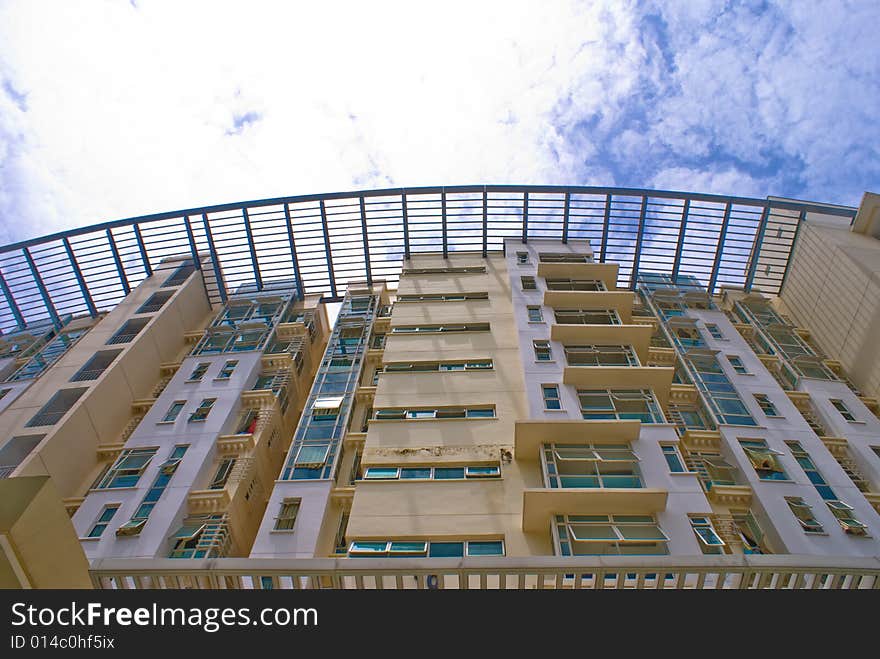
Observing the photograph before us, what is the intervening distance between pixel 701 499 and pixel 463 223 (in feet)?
85.5

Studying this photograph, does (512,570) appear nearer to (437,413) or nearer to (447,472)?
(447,472)

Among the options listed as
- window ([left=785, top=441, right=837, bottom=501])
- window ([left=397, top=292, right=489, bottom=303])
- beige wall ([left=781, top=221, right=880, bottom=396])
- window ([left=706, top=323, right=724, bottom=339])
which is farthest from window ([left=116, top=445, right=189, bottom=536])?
beige wall ([left=781, top=221, right=880, bottom=396])

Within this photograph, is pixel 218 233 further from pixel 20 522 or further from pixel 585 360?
pixel 20 522

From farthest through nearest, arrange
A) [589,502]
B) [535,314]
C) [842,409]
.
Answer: [535,314] → [842,409] → [589,502]

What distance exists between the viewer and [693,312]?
112 feet

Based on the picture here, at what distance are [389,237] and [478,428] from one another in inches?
831

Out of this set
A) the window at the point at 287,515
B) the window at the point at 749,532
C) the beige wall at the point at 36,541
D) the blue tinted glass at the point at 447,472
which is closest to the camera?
the beige wall at the point at 36,541

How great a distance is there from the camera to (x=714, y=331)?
31797mm

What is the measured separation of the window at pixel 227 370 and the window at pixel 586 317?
714 inches

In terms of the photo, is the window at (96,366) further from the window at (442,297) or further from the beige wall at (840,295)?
the beige wall at (840,295)

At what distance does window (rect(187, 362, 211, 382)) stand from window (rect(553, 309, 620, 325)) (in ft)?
64.7

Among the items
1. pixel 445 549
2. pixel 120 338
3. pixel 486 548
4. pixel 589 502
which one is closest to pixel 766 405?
pixel 589 502

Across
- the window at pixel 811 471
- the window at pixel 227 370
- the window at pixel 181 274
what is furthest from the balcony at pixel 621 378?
the window at pixel 181 274

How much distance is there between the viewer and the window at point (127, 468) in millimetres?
22328
